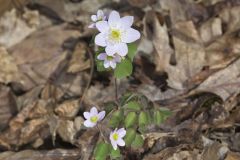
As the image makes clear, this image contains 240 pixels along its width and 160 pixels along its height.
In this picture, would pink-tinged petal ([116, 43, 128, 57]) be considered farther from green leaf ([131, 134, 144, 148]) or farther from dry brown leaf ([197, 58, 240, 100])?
dry brown leaf ([197, 58, 240, 100])

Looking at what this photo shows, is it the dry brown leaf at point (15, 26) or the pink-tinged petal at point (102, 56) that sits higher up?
the dry brown leaf at point (15, 26)

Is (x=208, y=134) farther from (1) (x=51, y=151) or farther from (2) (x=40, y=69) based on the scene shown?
(2) (x=40, y=69)

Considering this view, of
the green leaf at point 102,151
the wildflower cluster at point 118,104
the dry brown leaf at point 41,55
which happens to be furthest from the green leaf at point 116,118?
the dry brown leaf at point 41,55

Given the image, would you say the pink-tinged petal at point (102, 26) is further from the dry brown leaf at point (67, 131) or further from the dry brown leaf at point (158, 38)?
the dry brown leaf at point (158, 38)

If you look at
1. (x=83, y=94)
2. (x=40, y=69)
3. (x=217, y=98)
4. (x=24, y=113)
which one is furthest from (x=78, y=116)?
(x=217, y=98)

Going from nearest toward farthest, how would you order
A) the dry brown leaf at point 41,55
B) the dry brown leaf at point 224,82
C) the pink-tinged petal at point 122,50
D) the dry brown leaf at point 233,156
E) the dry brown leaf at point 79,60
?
the pink-tinged petal at point 122,50, the dry brown leaf at point 233,156, the dry brown leaf at point 224,82, the dry brown leaf at point 79,60, the dry brown leaf at point 41,55

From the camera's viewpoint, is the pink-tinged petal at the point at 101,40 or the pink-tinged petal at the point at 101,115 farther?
the pink-tinged petal at the point at 101,115

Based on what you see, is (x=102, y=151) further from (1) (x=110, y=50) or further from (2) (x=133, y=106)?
(1) (x=110, y=50)
